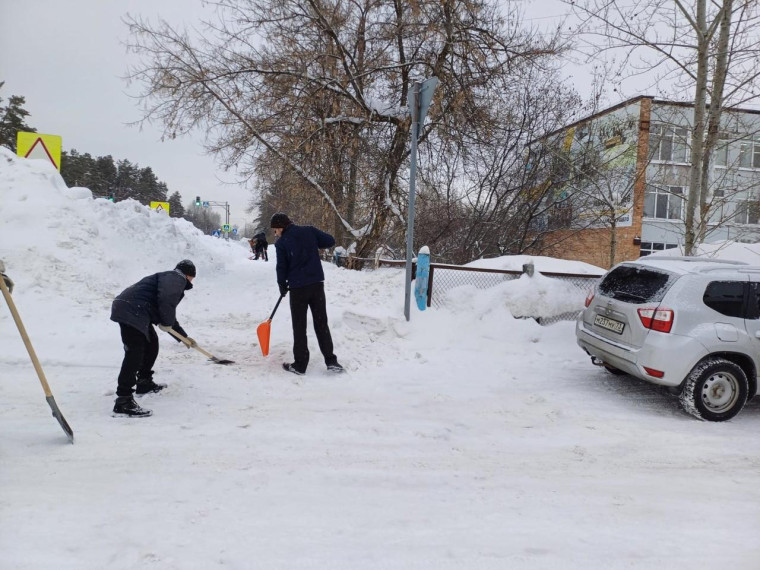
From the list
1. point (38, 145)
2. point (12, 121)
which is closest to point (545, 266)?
point (38, 145)

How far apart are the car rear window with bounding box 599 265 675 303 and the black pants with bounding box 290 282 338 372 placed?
3371 mm

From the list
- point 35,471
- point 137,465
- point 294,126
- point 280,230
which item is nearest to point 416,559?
point 137,465

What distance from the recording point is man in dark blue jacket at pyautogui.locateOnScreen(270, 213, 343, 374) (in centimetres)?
531

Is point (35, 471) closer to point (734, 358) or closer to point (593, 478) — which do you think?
point (593, 478)

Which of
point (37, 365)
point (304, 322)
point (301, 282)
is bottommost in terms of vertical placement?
point (37, 365)

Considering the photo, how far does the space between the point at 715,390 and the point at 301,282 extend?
4.52 metres

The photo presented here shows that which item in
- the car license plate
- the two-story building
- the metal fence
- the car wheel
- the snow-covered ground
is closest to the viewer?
the snow-covered ground

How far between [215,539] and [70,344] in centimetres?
439

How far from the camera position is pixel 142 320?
400 centimetres

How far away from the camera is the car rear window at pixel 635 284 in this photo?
477 centimetres

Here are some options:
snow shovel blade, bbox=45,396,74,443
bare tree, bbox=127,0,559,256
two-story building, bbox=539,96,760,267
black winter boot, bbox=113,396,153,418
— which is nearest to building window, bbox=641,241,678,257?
Answer: two-story building, bbox=539,96,760,267

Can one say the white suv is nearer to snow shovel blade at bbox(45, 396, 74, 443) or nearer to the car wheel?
the car wheel

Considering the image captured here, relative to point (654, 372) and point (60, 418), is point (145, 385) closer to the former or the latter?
point (60, 418)

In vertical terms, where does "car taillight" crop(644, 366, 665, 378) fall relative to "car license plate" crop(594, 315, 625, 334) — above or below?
below
